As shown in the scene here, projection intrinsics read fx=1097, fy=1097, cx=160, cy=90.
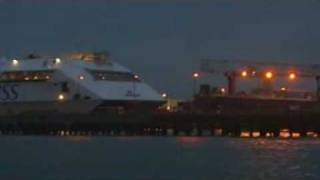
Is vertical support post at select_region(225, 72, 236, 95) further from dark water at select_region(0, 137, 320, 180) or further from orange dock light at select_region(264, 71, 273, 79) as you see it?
dark water at select_region(0, 137, 320, 180)

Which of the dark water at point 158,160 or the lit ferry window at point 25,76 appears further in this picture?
the lit ferry window at point 25,76

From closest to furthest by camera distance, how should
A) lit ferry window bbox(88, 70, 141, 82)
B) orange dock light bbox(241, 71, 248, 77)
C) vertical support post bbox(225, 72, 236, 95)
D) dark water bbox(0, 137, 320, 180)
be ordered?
dark water bbox(0, 137, 320, 180)
lit ferry window bbox(88, 70, 141, 82)
vertical support post bbox(225, 72, 236, 95)
orange dock light bbox(241, 71, 248, 77)

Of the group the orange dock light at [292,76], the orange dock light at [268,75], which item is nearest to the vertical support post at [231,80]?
the orange dock light at [268,75]

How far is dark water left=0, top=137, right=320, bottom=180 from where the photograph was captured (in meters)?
61.4

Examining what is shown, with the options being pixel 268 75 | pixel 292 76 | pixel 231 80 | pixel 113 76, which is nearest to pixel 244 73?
pixel 231 80

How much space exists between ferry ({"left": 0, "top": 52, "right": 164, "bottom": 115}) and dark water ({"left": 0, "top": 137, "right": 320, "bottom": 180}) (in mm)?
33561

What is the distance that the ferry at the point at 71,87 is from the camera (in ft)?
451

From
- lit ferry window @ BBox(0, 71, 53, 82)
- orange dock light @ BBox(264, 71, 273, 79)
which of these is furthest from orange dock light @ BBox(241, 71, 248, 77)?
lit ferry window @ BBox(0, 71, 53, 82)

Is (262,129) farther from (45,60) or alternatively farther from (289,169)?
(289,169)

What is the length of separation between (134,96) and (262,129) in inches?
1037

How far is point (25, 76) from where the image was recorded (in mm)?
143750

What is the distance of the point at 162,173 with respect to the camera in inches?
2468

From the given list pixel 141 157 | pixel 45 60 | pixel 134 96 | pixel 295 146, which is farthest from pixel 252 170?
pixel 45 60

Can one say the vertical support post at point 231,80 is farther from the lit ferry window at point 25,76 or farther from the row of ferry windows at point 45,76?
the lit ferry window at point 25,76
